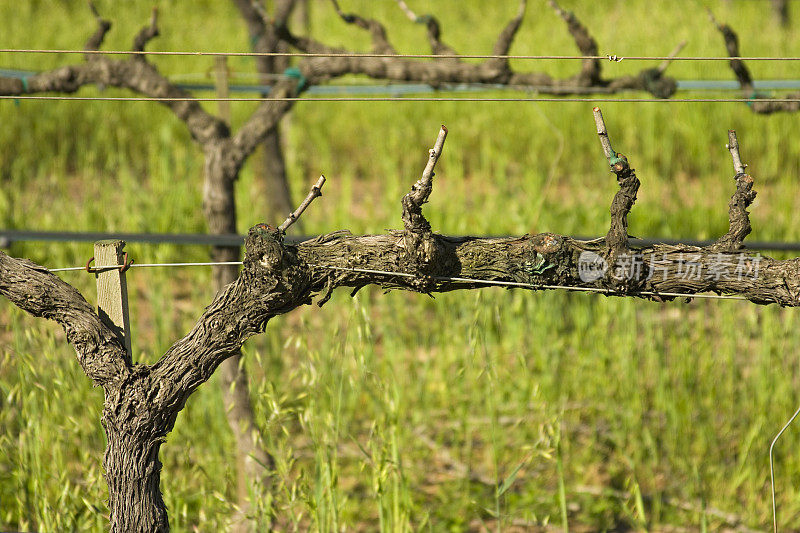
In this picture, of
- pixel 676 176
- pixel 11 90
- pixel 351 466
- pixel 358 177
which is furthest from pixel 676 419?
pixel 358 177

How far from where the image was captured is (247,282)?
4.19 feet

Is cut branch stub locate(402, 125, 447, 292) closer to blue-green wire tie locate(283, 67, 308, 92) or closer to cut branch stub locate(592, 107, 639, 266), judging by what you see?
cut branch stub locate(592, 107, 639, 266)

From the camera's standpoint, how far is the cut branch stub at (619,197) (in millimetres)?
1129

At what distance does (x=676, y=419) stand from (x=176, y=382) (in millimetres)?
1832

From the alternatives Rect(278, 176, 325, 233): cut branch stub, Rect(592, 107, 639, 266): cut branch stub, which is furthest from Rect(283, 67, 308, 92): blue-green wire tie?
Rect(592, 107, 639, 266): cut branch stub

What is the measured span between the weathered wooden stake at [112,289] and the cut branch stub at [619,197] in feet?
2.66

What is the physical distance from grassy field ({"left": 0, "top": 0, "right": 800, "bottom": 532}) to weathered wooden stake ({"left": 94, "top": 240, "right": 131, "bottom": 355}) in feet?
1.45

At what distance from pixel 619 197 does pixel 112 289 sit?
2.79ft

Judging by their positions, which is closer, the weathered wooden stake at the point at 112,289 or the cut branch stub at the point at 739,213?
the cut branch stub at the point at 739,213

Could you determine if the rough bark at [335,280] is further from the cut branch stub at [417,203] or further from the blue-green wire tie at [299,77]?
the blue-green wire tie at [299,77]

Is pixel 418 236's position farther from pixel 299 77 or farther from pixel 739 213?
pixel 299 77

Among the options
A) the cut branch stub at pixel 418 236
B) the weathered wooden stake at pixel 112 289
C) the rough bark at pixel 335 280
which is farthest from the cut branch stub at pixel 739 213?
the weathered wooden stake at pixel 112 289

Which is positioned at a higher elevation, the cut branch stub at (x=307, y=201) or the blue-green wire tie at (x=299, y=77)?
the blue-green wire tie at (x=299, y=77)

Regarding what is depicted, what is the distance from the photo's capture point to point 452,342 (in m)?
3.23
